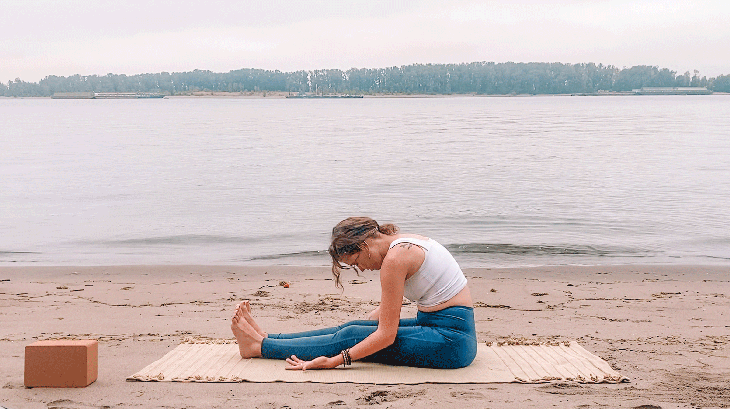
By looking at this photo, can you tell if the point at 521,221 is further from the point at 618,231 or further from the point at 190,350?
the point at 190,350

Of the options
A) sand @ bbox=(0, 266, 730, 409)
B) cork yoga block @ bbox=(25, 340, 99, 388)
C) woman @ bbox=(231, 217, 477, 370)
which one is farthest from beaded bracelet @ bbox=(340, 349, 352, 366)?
cork yoga block @ bbox=(25, 340, 99, 388)

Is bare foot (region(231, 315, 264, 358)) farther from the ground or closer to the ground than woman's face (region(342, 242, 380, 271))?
closer to the ground

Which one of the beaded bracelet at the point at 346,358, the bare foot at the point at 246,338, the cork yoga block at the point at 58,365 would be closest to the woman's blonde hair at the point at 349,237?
the beaded bracelet at the point at 346,358

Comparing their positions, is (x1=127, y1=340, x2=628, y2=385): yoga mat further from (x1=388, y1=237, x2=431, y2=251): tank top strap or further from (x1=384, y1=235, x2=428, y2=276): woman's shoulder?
(x1=388, y1=237, x2=431, y2=251): tank top strap

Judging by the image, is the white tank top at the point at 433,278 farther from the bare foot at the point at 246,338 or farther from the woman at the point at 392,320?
the bare foot at the point at 246,338

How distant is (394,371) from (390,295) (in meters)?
0.68

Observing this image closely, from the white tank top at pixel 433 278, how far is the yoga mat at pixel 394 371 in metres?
0.52

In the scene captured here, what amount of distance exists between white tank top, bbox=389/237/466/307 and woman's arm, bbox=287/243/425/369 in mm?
70

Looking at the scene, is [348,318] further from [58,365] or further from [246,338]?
[58,365]

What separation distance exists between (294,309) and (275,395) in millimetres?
3030

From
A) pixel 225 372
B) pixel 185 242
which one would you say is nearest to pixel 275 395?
pixel 225 372

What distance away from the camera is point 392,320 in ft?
16.4

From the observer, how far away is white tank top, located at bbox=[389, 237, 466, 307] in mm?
4977

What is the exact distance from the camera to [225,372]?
525 cm
